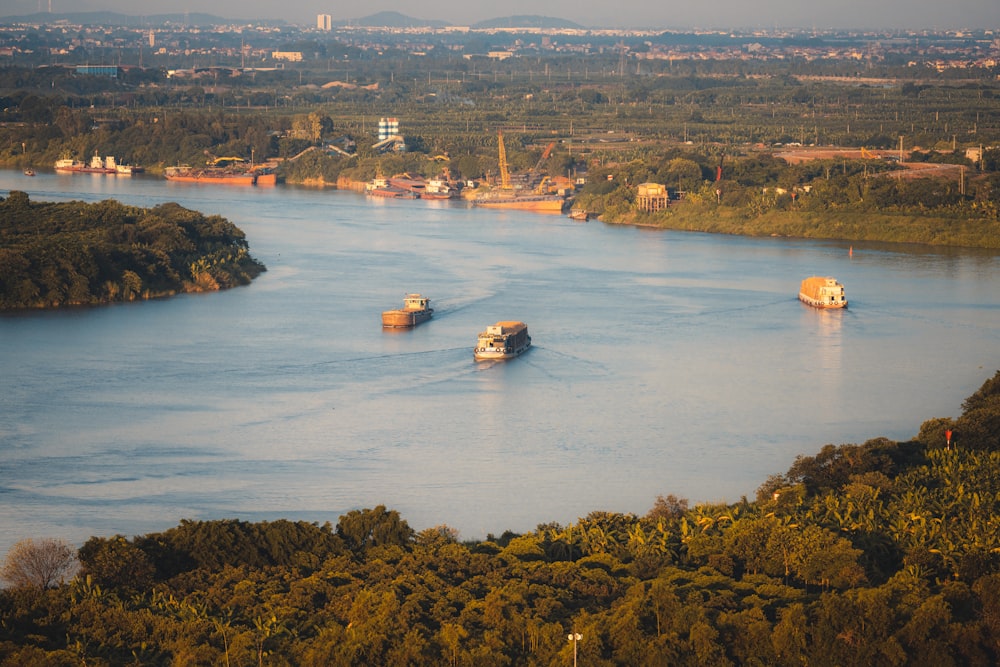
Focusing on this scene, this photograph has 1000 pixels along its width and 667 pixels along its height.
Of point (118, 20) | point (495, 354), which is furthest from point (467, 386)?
point (118, 20)

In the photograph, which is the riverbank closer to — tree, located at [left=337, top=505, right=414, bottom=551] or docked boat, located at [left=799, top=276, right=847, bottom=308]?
docked boat, located at [left=799, top=276, right=847, bottom=308]

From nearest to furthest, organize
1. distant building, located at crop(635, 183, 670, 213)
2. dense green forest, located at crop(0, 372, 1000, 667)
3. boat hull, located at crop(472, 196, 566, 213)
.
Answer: dense green forest, located at crop(0, 372, 1000, 667) < distant building, located at crop(635, 183, 670, 213) < boat hull, located at crop(472, 196, 566, 213)

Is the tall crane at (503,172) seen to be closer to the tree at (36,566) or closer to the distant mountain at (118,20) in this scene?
the tree at (36,566)

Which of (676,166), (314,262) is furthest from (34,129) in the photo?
(314,262)

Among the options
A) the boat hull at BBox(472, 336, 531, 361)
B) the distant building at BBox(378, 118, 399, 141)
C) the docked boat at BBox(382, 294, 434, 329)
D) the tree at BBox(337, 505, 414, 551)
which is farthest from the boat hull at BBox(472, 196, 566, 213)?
the tree at BBox(337, 505, 414, 551)

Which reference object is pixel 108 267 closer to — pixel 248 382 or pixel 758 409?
pixel 248 382

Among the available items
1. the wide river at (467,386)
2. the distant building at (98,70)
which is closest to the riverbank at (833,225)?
the wide river at (467,386)
